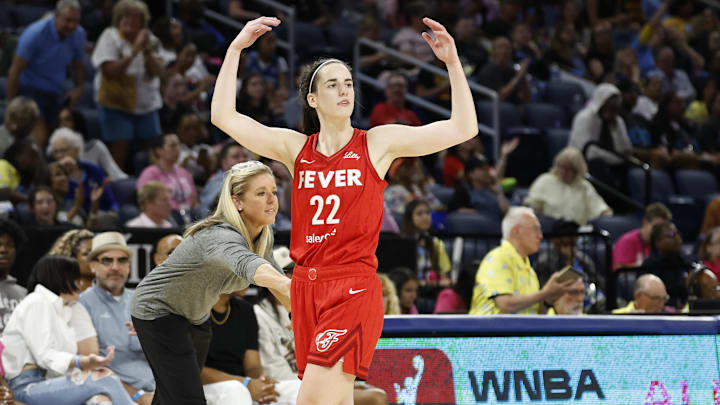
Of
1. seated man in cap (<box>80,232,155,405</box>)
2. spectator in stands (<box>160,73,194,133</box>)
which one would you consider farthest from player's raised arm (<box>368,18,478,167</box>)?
spectator in stands (<box>160,73,194,133</box>)

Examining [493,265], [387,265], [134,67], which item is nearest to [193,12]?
[134,67]

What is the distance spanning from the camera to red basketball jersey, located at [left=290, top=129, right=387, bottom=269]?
392 cm

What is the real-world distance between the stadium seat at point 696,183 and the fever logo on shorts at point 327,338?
8384mm

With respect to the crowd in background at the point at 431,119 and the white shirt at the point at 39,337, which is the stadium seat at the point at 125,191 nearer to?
the crowd in background at the point at 431,119

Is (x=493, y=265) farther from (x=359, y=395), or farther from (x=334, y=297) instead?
(x=334, y=297)

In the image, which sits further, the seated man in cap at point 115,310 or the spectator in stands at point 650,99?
the spectator in stands at point 650,99

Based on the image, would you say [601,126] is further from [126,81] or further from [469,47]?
[126,81]

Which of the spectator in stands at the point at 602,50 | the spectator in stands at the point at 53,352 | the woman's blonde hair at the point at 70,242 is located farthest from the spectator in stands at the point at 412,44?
the spectator in stands at the point at 53,352

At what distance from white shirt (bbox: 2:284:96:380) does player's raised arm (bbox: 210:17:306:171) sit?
2.03m

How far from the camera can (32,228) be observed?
7016 mm

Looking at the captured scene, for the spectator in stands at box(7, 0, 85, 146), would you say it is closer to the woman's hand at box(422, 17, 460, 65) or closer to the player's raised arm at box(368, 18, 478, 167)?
the player's raised arm at box(368, 18, 478, 167)

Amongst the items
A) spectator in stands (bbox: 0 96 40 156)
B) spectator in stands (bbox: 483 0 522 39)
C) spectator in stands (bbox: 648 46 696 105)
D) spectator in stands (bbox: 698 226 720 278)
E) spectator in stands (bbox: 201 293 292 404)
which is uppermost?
spectator in stands (bbox: 483 0 522 39)

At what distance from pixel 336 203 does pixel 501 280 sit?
122 inches

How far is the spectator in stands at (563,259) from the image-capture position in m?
8.34
